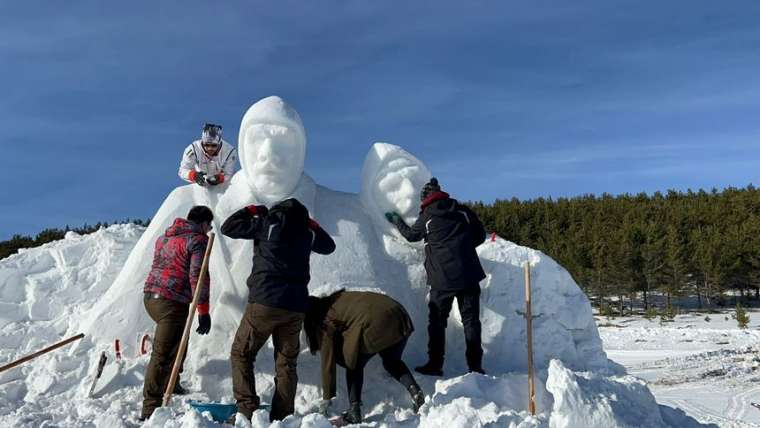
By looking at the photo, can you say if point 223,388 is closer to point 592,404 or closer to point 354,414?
point 354,414

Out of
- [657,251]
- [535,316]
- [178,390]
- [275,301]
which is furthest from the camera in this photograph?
[657,251]

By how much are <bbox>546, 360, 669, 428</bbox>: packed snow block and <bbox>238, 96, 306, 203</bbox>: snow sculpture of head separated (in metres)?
2.65

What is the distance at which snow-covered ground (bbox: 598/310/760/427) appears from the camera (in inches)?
275

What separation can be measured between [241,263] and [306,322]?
940mm

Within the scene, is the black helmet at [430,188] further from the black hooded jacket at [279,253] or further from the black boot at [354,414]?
the black boot at [354,414]

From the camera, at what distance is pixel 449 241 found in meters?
4.89

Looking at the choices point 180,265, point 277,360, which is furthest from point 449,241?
point 180,265

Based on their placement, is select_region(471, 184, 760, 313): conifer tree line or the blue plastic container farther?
select_region(471, 184, 760, 313): conifer tree line

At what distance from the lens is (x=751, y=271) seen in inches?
842

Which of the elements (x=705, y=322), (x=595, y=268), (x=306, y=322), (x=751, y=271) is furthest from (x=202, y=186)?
(x=751, y=271)

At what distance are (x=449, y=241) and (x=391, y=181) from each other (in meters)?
1.00

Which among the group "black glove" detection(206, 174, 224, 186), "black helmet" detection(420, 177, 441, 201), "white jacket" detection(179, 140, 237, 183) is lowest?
"black helmet" detection(420, 177, 441, 201)

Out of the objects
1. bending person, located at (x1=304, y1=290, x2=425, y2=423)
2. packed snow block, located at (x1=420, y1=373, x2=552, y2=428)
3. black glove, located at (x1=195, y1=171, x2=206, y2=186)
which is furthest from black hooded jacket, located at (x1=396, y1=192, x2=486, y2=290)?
black glove, located at (x1=195, y1=171, x2=206, y2=186)

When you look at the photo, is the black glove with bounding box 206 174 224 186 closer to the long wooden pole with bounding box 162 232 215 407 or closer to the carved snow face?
the carved snow face
